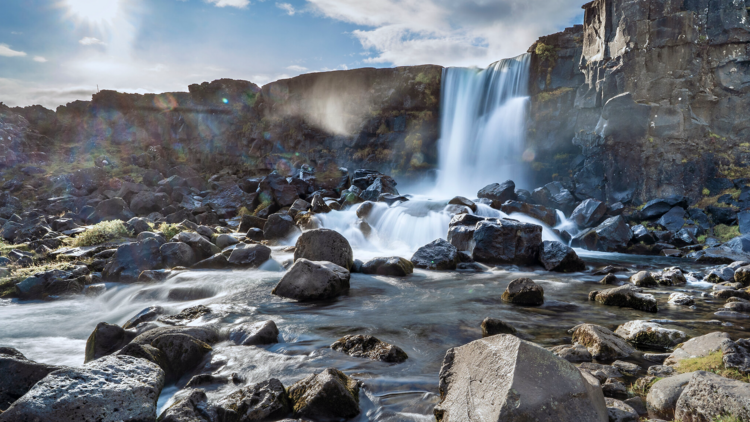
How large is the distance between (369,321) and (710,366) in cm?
471

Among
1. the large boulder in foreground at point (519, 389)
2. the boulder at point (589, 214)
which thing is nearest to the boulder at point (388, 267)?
the large boulder in foreground at point (519, 389)

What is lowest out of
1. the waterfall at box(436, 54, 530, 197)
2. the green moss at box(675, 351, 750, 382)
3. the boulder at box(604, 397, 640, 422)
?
the boulder at box(604, 397, 640, 422)

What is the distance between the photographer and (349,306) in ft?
26.7

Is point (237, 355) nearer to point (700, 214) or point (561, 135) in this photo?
point (700, 214)

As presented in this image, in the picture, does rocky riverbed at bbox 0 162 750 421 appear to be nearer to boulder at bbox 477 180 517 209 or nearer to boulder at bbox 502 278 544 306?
boulder at bbox 502 278 544 306

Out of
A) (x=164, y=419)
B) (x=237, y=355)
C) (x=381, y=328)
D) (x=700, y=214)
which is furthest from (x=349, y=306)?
(x=700, y=214)

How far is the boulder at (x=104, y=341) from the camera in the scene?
5270mm

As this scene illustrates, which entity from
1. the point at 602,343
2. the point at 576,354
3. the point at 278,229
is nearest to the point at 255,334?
the point at 576,354

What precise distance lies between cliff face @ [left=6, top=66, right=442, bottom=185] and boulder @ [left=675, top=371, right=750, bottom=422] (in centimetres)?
3376

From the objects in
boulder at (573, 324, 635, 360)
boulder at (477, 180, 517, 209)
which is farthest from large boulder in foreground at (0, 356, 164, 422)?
boulder at (477, 180, 517, 209)

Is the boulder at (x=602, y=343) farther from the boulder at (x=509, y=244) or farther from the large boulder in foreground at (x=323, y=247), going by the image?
the boulder at (x=509, y=244)

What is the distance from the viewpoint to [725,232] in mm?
18000

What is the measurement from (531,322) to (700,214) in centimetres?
1781

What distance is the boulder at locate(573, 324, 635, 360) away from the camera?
16.5 feet
